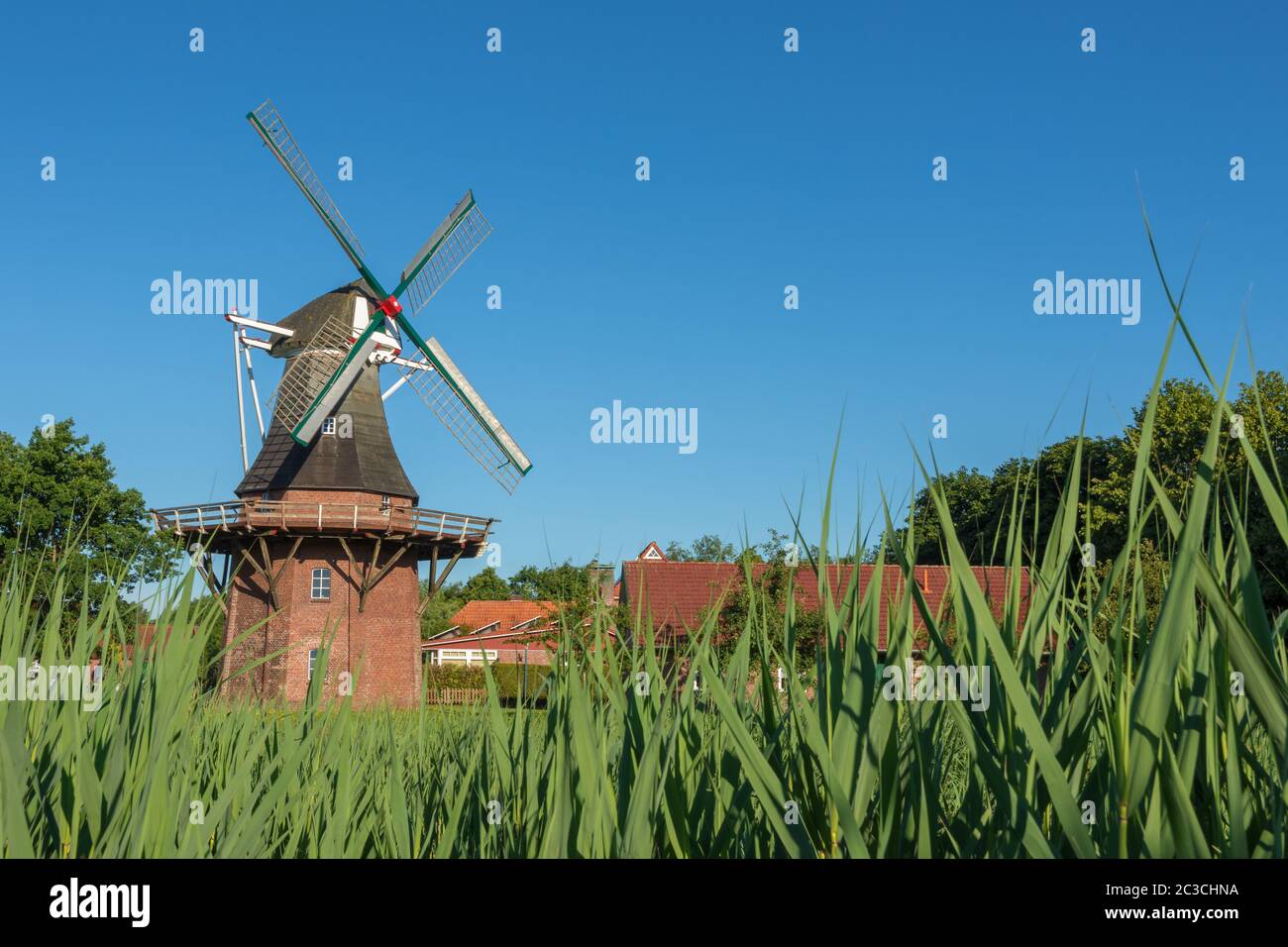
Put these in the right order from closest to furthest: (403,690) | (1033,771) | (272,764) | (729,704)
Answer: (1033,771) → (729,704) → (272,764) → (403,690)

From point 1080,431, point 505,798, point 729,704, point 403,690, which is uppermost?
point 1080,431

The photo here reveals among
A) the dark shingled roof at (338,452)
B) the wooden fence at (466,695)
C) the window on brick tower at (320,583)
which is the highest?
the dark shingled roof at (338,452)

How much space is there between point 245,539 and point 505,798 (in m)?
24.5

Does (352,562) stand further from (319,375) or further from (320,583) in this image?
(319,375)

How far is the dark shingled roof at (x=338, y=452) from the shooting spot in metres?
25.6

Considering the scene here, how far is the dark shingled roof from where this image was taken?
25609mm

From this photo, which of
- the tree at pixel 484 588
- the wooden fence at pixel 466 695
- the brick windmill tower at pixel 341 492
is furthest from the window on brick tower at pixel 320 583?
the tree at pixel 484 588

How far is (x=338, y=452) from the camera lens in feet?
85.0

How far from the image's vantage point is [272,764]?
217 cm

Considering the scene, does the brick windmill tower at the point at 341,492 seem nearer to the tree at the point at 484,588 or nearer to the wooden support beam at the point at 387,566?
the wooden support beam at the point at 387,566

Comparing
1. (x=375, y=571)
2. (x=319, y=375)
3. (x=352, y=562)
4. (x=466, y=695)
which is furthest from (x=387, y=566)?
(x=466, y=695)

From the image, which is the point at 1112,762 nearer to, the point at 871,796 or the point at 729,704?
the point at 871,796

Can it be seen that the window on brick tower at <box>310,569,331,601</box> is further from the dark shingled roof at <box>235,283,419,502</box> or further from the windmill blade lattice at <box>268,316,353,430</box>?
the windmill blade lattice at <box>268,316,353,430</box>
